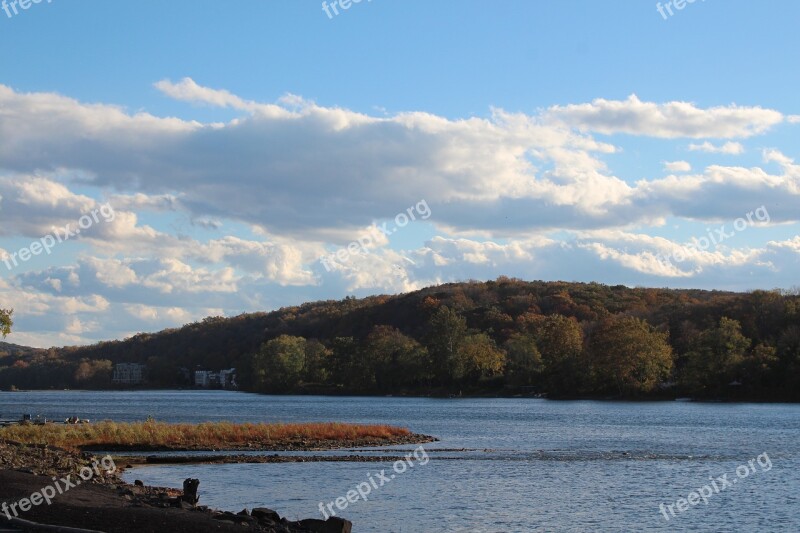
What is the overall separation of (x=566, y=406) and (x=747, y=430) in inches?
2114

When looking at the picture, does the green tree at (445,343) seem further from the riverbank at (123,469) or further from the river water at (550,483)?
the riverbank at (123,469)

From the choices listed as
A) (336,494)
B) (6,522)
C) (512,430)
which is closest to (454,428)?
(512,430)

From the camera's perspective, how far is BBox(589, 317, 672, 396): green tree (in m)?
149

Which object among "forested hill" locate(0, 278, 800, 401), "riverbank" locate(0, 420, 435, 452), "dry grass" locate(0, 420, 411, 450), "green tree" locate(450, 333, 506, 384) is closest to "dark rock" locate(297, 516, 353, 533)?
"riverbank" locate(0, 420, 435, 452)

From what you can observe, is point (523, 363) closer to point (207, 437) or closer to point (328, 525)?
point (207, 437)

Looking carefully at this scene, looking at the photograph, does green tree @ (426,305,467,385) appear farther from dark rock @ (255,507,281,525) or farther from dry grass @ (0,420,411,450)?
dark rock @ (255,507,281,525)

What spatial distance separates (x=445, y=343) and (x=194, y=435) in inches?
4778

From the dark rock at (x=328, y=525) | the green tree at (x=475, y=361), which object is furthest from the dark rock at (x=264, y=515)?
the green tree at (x=475, y=361)

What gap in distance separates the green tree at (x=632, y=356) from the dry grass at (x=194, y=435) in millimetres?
85504

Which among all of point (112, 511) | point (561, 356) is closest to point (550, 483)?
point (112, 511)

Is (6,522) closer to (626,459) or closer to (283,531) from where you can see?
(283,531)

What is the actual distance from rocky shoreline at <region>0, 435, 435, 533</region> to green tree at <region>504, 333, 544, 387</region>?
5297 inches

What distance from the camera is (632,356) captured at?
150m

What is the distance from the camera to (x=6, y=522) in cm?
2350
